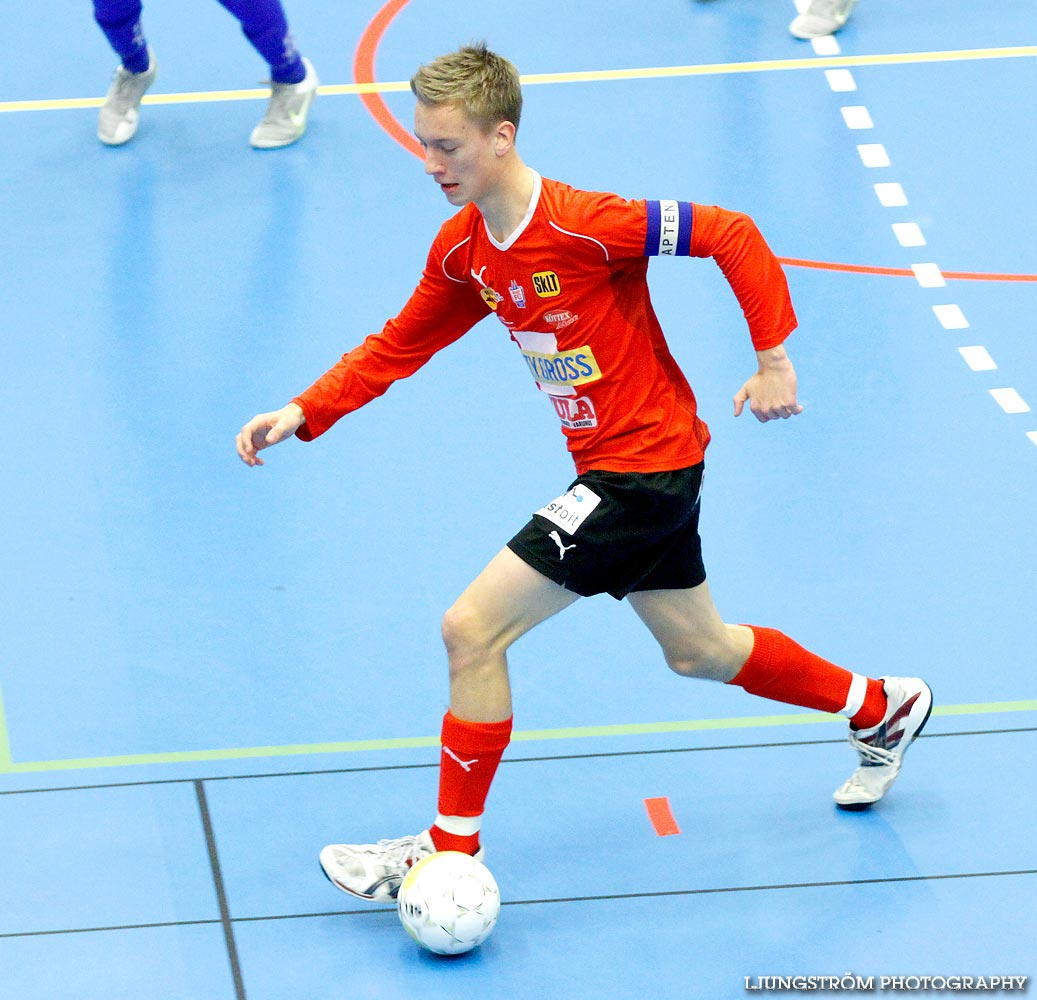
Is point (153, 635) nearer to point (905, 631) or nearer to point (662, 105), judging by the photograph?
point (905, 631)

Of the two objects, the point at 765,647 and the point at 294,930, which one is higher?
the point at 765,647

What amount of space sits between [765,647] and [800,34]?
4949 mm

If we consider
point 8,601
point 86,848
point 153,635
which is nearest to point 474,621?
point 86,848

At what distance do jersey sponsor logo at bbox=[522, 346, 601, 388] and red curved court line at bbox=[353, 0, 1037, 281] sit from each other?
2961 mm

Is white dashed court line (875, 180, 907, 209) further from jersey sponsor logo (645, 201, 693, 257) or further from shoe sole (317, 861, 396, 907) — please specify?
shoe sole (317, 861, 396, 907)

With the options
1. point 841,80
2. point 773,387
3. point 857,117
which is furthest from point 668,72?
point 773,387

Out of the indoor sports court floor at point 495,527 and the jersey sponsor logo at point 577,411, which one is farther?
the indoor sports court floor at point 495,527

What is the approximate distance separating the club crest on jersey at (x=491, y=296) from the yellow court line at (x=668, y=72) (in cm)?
430

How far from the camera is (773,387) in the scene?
12.1 ft

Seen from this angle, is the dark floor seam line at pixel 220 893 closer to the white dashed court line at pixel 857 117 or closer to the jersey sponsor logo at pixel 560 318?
the jersey sponsor logo at pixel 560 318

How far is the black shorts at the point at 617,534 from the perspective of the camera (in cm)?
377

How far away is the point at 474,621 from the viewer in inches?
147

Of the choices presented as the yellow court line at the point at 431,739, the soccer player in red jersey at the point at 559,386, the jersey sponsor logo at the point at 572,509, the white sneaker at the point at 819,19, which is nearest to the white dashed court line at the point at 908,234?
the white sneaker at the point at 819,19

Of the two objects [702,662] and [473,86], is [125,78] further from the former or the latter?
[702,662]
